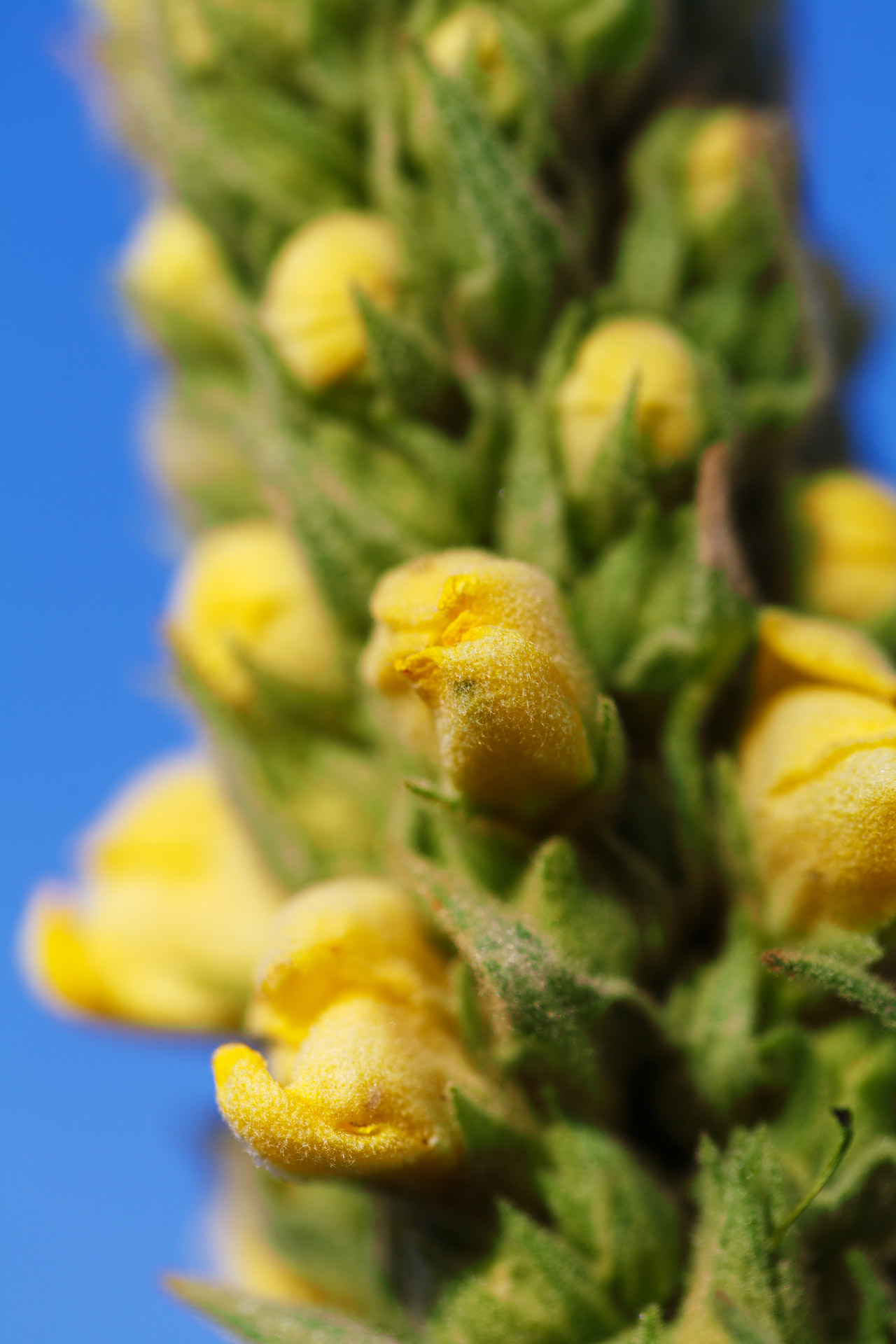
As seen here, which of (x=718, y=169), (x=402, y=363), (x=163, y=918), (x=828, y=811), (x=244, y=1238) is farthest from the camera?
(x=244, y=1238)

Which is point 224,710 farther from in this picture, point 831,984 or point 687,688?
point 831,984

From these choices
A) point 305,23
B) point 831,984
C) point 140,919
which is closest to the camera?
point 831,984

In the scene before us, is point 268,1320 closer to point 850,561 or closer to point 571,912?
point 571,912

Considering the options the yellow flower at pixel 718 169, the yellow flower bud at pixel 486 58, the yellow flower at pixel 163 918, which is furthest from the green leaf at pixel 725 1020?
the yellow flower bud at pixel 486 58

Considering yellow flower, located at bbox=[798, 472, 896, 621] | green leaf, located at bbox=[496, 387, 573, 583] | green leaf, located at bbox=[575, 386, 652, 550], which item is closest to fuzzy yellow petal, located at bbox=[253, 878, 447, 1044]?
green leaf, located at bbox=[496, 387, 573, 583]

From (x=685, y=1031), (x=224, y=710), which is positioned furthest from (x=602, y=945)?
(x=224, y=710)

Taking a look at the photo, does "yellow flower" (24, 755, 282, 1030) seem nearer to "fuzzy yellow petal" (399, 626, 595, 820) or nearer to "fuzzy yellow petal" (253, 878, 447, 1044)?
"fuzzy yellow petal" (253, 878, 447, 1044)

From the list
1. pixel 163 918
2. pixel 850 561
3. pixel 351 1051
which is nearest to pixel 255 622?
pixel 163 918
